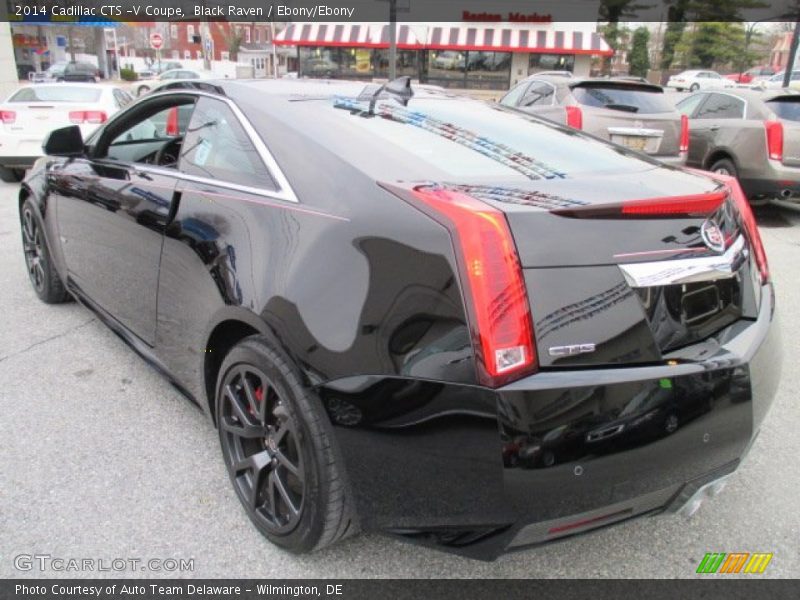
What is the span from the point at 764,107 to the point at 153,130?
23.8 feet

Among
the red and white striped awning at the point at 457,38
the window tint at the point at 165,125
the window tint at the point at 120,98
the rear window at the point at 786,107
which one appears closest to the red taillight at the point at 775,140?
the rear window at the point at 786,107

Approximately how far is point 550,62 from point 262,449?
117 feet

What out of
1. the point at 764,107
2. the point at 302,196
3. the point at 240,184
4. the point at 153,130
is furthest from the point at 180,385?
the point at 764,107

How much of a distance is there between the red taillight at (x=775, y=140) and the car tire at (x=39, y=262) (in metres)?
7.82

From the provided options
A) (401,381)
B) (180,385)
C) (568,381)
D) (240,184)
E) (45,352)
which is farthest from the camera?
(45,352)

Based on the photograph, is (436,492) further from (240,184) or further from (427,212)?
(240,184)

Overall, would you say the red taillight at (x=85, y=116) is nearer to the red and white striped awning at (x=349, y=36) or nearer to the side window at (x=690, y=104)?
the side window at (x=690, y=104)

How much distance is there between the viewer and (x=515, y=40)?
33969 millimetres

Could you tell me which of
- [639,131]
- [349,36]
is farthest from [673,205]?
[349,36]

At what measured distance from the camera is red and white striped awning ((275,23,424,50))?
108 ft

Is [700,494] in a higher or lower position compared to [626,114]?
lower

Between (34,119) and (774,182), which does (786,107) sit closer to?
(774,182)

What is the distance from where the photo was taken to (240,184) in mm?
2400

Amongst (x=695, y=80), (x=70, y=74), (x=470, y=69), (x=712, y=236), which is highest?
(x=470, y=69)
